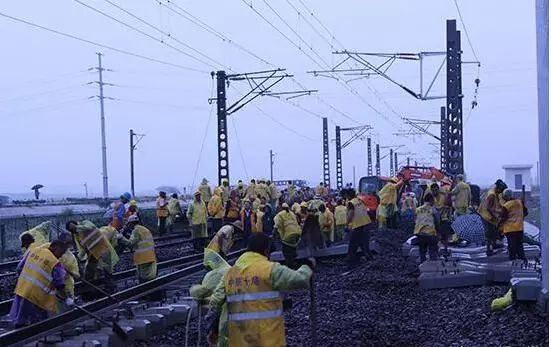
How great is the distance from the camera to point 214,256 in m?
7.47

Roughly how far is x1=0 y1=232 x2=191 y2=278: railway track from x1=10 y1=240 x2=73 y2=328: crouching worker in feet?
25.5

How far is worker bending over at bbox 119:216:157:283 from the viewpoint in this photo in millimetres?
13070

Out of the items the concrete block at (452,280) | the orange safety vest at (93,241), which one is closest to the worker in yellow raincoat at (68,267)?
the orange safety vest at (93,241)

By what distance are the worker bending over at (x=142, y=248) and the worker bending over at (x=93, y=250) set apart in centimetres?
40

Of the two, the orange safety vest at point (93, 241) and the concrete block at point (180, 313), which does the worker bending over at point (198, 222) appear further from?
the concrete block at point (180, 313)

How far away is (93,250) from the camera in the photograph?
12.9 meters

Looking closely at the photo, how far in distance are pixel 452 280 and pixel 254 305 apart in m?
8.70

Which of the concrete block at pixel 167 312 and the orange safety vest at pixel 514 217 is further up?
the orange safety vest at pixel 514 217

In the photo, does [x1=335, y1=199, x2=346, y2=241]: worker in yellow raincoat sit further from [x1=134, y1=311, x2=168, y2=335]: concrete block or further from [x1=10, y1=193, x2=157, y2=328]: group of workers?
[x1=134, y1=311, x2=168, y2=335]: concrete block

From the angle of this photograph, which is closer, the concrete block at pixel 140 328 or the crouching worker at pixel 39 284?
the crouching worker at pixel 39 284

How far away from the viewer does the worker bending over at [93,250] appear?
12.7m

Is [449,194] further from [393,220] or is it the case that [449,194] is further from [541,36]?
[541,36]

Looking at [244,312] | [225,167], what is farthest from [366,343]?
[225,167]

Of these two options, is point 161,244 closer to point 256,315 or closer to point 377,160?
point 256,315
